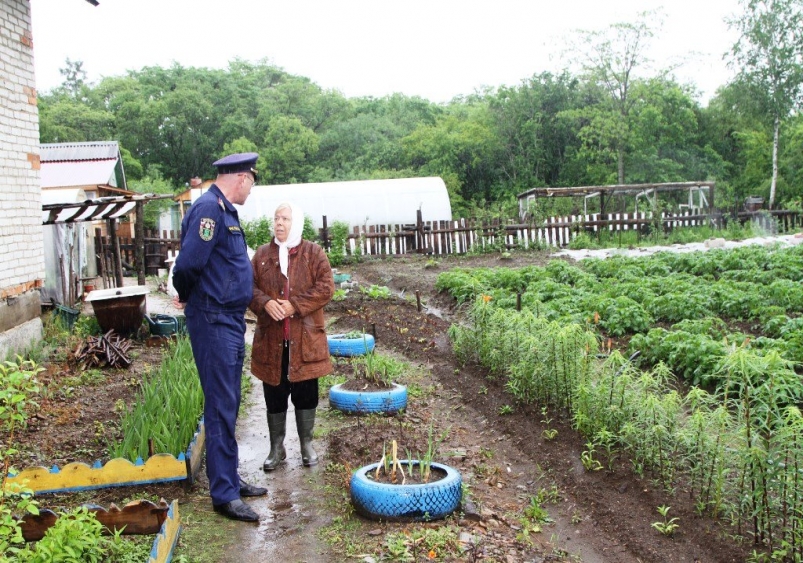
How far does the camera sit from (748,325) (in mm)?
9727

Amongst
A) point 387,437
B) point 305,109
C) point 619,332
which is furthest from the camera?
point 305,109

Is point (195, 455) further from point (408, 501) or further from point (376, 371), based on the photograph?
point (376, 371)

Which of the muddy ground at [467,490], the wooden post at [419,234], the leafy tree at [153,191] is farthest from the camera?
the leafy tree at [153,191]

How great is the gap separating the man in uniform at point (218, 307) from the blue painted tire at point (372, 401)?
6.77ft

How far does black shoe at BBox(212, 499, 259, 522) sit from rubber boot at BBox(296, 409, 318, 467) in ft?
3.32

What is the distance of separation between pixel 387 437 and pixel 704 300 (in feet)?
→ 20.0

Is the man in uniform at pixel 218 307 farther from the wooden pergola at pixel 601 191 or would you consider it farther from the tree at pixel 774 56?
the tree at pixel 774 56

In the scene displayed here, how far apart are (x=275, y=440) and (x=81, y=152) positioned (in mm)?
29612

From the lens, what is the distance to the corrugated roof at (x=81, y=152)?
31.2m

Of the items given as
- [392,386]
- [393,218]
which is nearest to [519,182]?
[393,218]

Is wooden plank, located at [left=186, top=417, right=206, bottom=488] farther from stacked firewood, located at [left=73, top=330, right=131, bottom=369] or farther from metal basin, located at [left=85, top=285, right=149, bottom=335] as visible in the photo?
metal basin, located at [left=85, top=285, right=149, bottom=335]

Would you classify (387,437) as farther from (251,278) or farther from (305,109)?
(305,109)

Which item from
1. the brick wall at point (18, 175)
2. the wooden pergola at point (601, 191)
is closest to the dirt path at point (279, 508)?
the brick wall at point (18, 175)

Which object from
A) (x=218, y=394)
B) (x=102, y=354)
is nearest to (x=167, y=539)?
(x=218, y=394)
